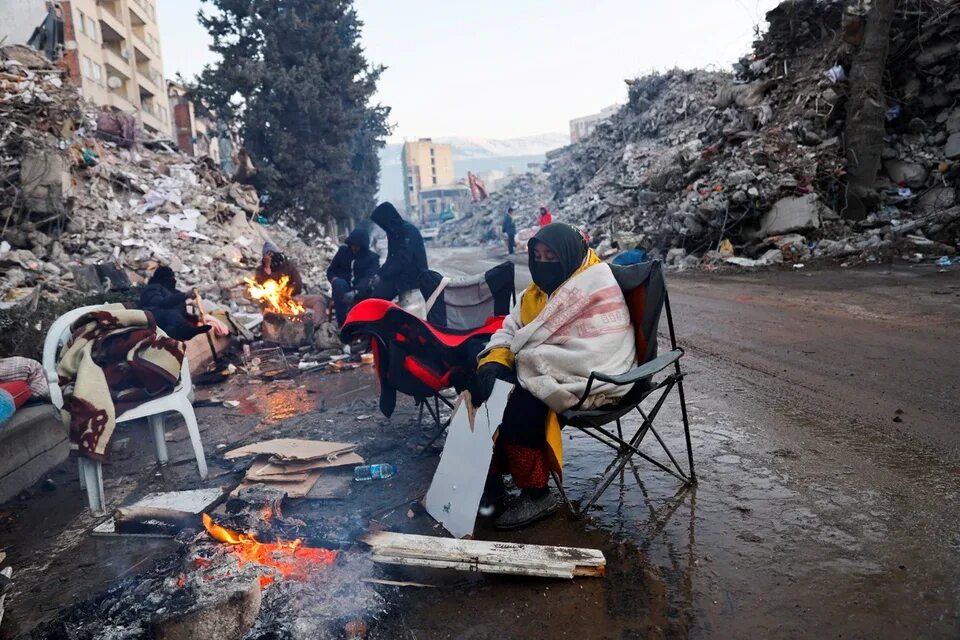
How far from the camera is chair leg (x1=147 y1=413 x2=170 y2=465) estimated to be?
13.6 ft

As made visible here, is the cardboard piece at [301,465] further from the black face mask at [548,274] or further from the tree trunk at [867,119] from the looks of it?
the tree trunk at [867,119]

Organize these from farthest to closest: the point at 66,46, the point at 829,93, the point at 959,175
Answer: the point at 66,46
the point at 829,93
the point at 959,175

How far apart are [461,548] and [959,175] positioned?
12.3 m

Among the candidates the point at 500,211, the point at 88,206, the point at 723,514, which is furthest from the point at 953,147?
the point at 500,211

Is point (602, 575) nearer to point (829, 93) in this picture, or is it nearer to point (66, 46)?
point (829, 93)

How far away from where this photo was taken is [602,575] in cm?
241

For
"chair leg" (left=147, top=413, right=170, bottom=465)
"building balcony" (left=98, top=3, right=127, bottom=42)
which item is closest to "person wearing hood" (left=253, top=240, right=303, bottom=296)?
"chair leg" (left=147, top=413, right=170, bottom=465)

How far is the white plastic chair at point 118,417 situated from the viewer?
11.0 feet

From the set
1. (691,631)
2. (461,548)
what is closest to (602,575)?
(691,631)

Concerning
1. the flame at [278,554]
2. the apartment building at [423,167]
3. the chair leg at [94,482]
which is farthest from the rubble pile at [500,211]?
the apartment building at [423,167]

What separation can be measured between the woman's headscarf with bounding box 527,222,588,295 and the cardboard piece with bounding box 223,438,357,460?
6.12 ft

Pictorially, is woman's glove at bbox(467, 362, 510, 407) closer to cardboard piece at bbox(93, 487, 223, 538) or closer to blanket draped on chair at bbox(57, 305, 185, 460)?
cardboard piece at bbox(93, 487, 223, 538)

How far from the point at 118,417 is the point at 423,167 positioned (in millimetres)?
89329

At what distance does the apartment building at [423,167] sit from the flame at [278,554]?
270ft
